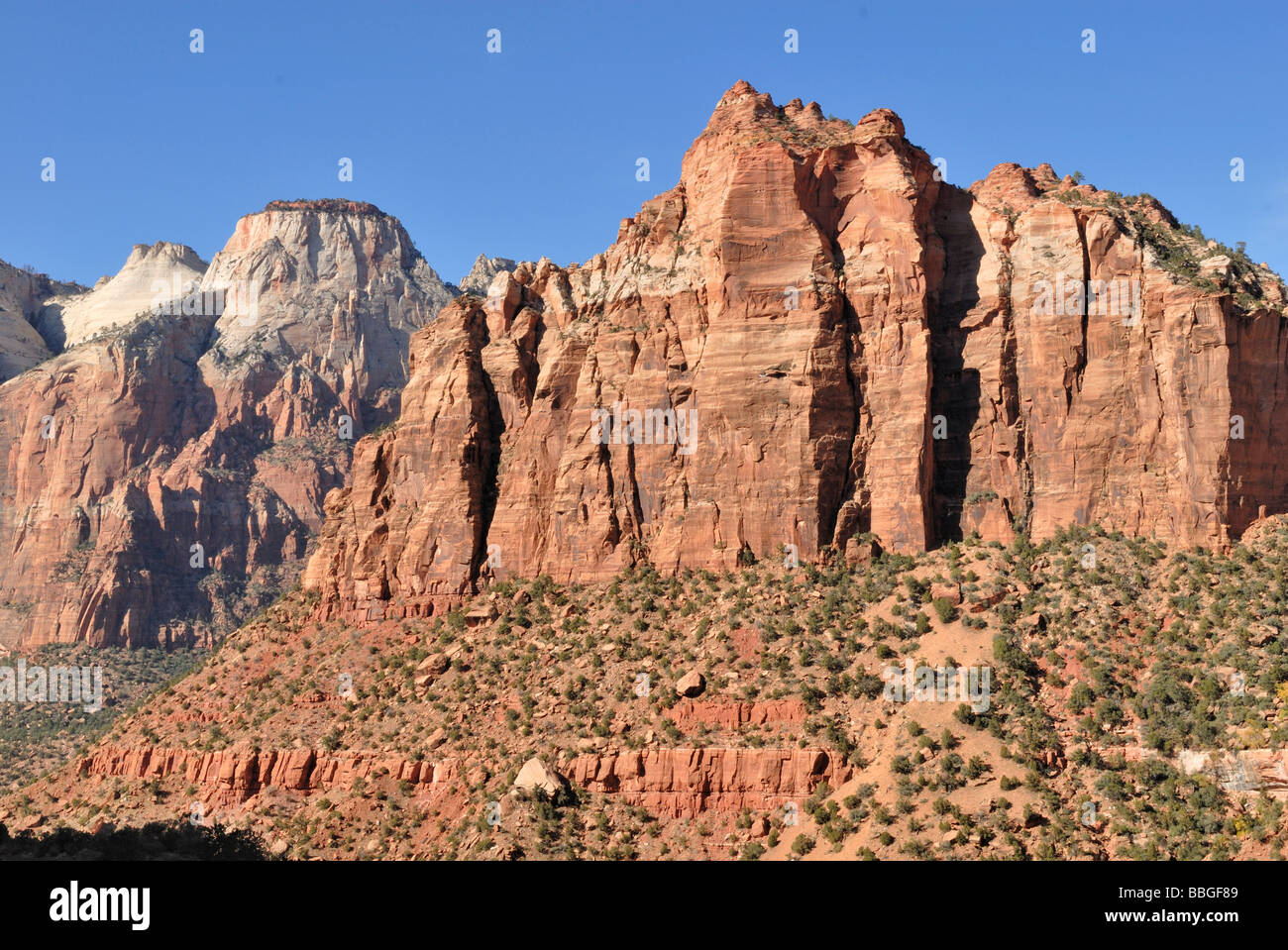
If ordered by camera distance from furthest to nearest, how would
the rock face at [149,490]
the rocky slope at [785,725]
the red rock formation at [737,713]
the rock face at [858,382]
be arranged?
the rock face at [149,490], the rock face at [858,382], the red rock formation at [737,713], the rocky slope at [785,725]

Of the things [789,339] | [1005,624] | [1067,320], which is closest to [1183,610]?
[1005,624]

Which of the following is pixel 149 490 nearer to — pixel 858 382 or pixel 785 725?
pixel 858 382

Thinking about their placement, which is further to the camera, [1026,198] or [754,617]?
[1026,198]

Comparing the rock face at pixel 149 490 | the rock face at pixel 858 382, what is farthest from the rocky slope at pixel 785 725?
the rock face at pixel 149 490

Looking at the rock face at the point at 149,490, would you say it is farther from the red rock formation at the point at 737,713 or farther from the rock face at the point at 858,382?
the red rock formation at the point at 737,713

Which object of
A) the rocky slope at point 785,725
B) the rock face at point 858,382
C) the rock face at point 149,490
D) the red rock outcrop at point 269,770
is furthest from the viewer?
the rock face at point 149,490

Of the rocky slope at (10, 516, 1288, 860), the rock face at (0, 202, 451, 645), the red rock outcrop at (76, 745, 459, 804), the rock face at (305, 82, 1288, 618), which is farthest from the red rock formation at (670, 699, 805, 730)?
the rock face at (0, 202, 451, 645)

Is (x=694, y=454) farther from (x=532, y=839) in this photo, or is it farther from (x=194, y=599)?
(x=194, y=599)

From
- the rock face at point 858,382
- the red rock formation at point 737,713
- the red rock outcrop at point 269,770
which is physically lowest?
the red rock outcrop at point 269,770
